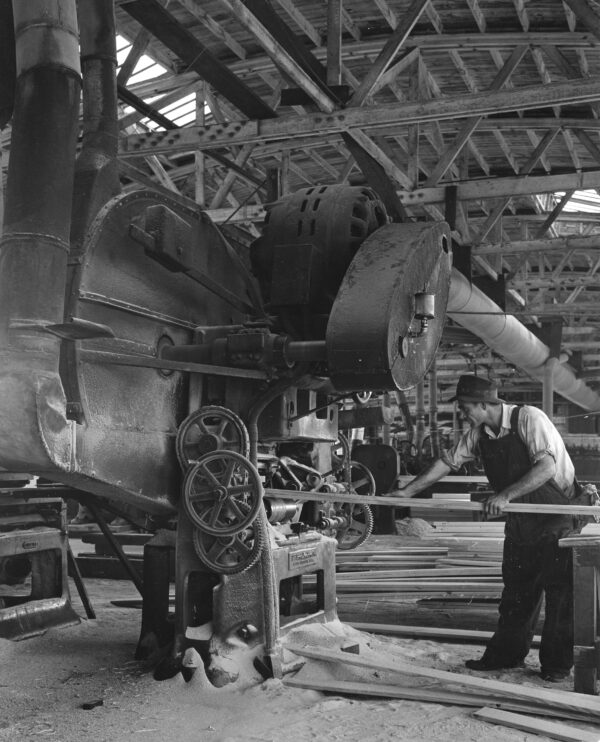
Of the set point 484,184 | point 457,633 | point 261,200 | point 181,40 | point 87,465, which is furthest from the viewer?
point 261,200

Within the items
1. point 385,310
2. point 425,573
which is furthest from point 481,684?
point 425,573

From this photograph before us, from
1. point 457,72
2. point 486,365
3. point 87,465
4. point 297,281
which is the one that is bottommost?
point 87,465

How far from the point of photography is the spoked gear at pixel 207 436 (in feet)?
12.9

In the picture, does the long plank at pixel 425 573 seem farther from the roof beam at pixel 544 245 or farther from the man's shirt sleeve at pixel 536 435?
the roof beam at pixel 544 245

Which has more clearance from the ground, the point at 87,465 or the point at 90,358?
the point at 90,358

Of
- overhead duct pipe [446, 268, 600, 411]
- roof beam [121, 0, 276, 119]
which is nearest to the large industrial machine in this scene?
roof beam [121, 0, 276, 119]

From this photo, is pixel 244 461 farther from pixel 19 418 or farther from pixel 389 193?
pixel 389 193

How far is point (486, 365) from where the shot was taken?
22656mm

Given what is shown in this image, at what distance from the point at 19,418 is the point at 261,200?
8.99 m

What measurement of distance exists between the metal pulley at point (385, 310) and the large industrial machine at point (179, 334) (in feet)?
0.03

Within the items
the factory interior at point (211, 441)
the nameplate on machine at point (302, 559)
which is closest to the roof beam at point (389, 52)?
the factory interior at point (211, 441)

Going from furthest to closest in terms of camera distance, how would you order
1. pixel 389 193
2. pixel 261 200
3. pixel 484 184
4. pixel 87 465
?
pixel 261 200 → pixel 484 184 → pixel 389 193 → pixel 87 465

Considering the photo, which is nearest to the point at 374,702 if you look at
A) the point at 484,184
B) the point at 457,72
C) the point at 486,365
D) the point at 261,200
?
the point at 484,184

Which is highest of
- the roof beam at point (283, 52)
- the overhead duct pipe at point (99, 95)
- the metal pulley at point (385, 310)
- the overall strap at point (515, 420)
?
the roof beam at point (283, 52)
